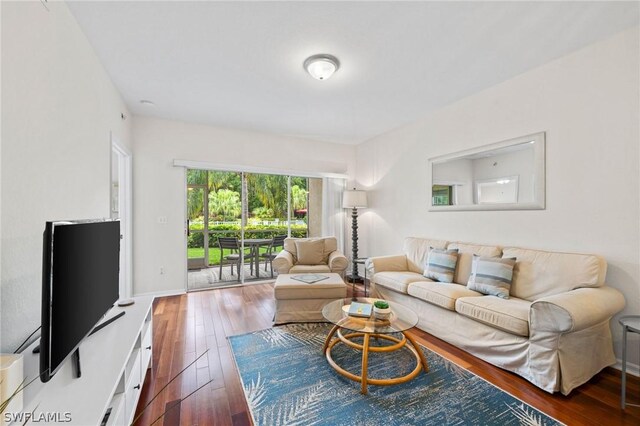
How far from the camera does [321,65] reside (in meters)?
2.51

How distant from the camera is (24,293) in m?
1.41

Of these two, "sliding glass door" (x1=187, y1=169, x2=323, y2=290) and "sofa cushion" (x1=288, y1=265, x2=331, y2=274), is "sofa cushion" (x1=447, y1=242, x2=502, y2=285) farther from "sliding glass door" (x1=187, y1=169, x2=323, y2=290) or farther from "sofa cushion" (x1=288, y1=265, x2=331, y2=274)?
"sliding glass door" (x1=187, y1=169, x2=323, y2=290)

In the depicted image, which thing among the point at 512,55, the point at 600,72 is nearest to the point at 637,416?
the point at 600,72

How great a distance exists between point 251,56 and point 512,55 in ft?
7.59

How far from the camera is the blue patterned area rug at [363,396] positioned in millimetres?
1669

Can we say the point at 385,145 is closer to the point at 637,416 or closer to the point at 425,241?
the point at 425,241

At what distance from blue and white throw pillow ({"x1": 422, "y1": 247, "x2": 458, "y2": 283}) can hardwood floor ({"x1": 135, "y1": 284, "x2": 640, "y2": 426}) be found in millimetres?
622

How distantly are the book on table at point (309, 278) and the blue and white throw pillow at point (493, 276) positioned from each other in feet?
5.08

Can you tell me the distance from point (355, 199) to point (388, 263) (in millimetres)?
1539

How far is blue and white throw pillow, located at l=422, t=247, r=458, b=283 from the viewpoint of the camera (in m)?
3.03

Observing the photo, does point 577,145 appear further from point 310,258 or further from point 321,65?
point 310,258

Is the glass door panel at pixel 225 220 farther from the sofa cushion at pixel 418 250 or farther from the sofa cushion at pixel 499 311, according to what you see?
the sofa cushion at pixel 499 311

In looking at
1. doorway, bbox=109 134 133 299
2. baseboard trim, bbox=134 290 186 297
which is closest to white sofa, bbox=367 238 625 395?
baseboard trim, bbox=134 290 186 297

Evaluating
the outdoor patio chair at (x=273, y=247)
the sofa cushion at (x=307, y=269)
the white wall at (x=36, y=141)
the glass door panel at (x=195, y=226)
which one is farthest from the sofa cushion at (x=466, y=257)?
the glass door panel at (x=195, y=226)
